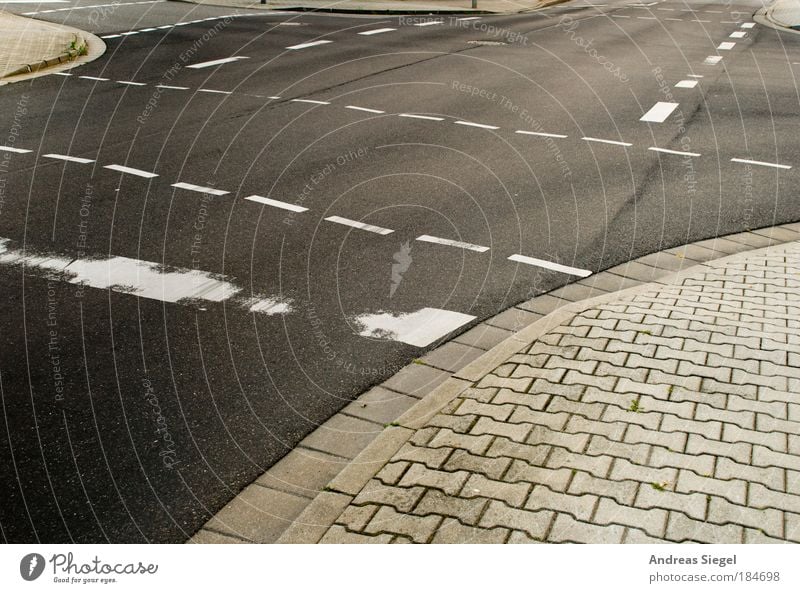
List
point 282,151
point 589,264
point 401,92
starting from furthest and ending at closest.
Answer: point 401,92
point 282,151
point 589,264

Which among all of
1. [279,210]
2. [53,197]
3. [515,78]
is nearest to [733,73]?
[515,78]

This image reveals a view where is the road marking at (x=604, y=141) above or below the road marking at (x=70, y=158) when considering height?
below

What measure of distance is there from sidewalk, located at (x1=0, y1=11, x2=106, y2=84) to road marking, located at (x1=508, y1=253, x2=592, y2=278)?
455 inches

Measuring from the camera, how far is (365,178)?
1020cm

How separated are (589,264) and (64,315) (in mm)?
4348

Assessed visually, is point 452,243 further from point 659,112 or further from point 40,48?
point 40,48

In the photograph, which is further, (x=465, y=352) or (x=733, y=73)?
(x=733, y=73)

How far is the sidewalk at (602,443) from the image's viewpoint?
4.19 metres

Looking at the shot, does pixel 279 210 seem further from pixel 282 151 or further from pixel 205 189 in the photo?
pixel 282 151
